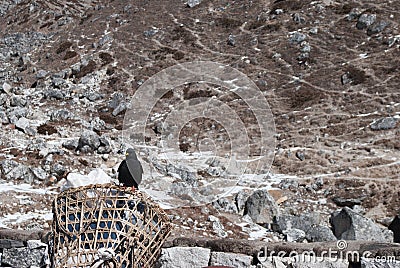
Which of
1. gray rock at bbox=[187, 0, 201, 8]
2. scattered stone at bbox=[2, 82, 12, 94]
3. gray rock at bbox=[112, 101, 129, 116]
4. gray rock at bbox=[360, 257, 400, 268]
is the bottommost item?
gray rock at bbox=[360, 257, 400, 268]

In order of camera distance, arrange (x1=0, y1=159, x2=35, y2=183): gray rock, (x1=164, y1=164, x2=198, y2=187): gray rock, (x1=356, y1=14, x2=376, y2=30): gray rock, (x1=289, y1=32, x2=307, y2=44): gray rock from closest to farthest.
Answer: (x1=0, y1=159, x2=35, y2=183): gray rock < (x1=164, y1=164, x2=198, y2=187): gray rock < (x1=356, y1=14, x2=376, y2=30): gray rock < (x1=289, y1=32, x2=307, y2=44): gray rock

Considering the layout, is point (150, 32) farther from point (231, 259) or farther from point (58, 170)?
point (231, 259)

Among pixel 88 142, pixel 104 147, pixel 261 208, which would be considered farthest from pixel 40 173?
pixel 261 208

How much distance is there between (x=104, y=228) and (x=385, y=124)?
66.0 ft

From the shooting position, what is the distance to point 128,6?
43.2 metres

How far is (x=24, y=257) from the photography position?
507 cm

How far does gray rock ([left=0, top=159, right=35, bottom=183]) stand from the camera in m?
13.7

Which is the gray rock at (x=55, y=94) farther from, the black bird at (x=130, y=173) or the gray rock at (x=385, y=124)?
the black bird at (x=130, y=173)

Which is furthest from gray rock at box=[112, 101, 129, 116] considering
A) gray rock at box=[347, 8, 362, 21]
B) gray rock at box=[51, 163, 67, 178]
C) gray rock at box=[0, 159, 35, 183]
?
gray rock at box=[347, 8, 362, 21]

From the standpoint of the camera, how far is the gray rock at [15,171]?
13672mm

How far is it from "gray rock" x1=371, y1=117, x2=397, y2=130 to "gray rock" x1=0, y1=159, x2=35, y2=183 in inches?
596

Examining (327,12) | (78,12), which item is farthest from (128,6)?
(327,12)

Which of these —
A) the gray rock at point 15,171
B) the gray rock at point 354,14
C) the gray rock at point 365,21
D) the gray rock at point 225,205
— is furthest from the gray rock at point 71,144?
the gray rock at point 354,14

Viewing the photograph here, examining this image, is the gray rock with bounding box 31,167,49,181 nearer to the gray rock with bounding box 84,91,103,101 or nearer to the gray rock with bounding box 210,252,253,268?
the gray rock with bounding box 210,252,253,268
